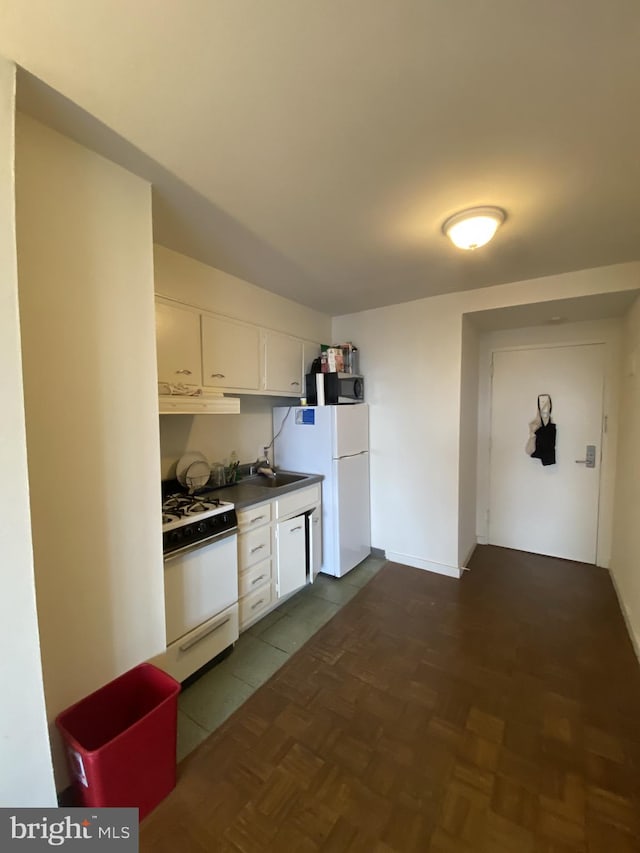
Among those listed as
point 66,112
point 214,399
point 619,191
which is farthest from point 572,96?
point 214,399

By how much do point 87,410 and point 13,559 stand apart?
1.77 ft

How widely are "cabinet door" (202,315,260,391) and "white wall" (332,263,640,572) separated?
122 cm

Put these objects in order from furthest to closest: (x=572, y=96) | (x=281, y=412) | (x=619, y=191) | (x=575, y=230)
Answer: (x=281, y=412) → (x=575, y=230) → (x=619, y=191) → (x=572, y=96)

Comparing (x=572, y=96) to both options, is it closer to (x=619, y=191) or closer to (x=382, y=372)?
(x=619, y=191)

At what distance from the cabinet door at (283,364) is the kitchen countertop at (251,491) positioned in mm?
780

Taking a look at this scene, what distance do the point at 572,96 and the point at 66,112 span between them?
5.36 feet

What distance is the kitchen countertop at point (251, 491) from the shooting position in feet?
7.45

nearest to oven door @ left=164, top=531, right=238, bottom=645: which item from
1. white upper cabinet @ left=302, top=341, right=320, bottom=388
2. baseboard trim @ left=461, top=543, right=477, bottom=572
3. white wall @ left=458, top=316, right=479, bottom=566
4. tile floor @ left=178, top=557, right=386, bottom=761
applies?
tile floor @ left=178, top=557, right=386, bottom=761

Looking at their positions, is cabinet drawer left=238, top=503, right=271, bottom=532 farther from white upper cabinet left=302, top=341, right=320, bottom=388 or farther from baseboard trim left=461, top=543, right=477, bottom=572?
baseboard trim left=461, top=543, right=477, bottom=572

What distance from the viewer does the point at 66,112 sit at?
114 centimetres

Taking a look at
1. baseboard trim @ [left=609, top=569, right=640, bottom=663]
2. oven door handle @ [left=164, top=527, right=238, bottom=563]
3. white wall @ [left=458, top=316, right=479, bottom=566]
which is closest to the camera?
oven door handle @ [left=164, top=527, right=238, bottom=563]

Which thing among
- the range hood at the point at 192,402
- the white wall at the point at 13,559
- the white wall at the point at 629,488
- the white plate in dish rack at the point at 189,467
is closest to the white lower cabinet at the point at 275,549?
the white plate in dish rack at the point at 189,467

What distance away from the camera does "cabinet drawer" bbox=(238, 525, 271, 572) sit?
87.9 inches
